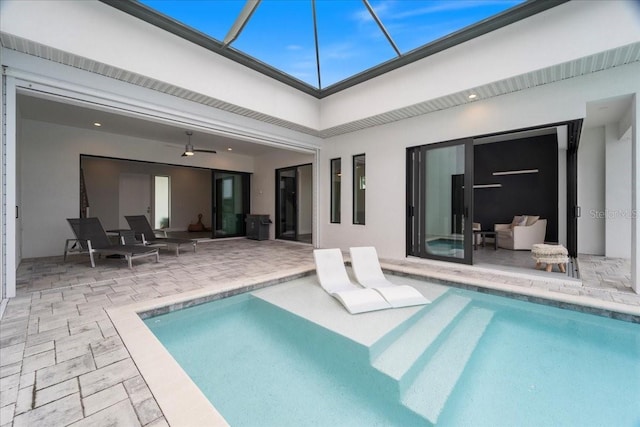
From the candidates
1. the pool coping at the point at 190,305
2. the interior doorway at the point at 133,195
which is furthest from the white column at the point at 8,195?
the interior doorway at the point at 133,195

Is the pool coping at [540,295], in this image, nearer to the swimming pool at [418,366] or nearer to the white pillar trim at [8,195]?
the swimming pool at [418,366]

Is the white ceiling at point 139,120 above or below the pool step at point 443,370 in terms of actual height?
above

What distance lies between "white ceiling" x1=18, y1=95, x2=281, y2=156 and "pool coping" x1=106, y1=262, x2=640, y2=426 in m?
3.22

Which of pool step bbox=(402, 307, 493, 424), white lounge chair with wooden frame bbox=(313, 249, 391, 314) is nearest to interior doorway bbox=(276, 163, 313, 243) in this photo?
white lounge chair with wooden frame bbox=(313, 249, 391, 314)

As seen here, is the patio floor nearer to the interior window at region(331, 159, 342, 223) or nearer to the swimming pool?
the swimming pool

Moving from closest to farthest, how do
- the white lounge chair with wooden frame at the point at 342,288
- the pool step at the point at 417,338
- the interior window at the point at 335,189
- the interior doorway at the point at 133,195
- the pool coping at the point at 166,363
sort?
1. the pool coping at the point at 166,363
2. the pool step at the point at 417,338
3. the white lounge chair with wooden frame at the point at 342,288
4. the interior window at the point at 335,189
5. the interior doorway at the point at 133,195

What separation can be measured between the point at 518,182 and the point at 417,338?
762 cm

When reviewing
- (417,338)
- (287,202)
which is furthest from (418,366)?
(287,202)

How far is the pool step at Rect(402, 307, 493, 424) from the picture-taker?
2.04 meters

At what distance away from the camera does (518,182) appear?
27.0 feet

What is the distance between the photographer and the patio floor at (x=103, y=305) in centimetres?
161

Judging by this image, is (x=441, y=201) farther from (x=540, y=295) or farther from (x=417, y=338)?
(x=417, y=338)

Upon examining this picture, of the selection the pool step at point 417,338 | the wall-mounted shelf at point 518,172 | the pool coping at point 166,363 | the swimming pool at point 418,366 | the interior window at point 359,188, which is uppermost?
the wall-mounted shelf at point 518,172

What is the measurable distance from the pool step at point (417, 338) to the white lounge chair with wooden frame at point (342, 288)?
1.53 feet
